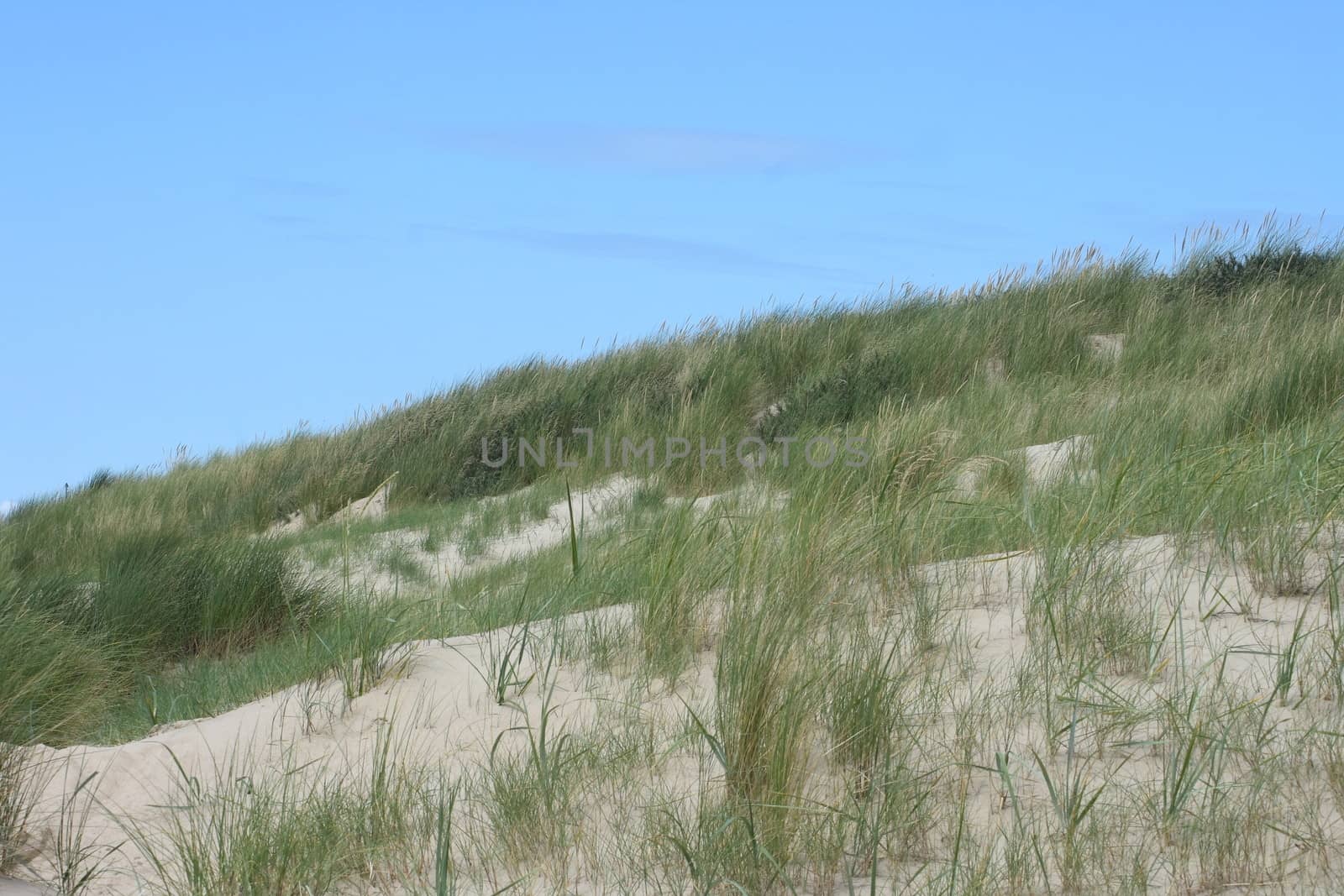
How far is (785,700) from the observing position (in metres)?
2.86

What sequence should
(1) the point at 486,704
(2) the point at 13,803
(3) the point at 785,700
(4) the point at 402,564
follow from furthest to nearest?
(4) the point at 402,564
(1) the point at 486,704
(2) the point at 13,803
(3) the point at 785,700

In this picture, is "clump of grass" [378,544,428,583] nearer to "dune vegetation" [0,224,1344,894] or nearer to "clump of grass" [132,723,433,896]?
"dune vegetation" [0,224,1344,894]

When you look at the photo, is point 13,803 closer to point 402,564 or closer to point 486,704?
point 486,704

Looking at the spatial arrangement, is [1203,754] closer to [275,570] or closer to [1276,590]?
[1276,590]

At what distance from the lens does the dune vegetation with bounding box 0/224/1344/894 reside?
2.64 meters

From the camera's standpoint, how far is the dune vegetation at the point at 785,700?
2.64 m

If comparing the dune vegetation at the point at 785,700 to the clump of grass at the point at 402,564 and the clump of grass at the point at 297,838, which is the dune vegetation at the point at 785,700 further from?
the clump of grass at the point at 402,564

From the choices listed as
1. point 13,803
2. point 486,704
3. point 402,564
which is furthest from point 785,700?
point 402,564

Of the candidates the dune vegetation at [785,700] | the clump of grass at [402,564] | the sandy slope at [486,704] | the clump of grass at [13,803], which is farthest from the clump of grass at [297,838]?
the clump of grass at [402,564]

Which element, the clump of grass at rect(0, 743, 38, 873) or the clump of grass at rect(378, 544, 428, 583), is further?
the clump of grass at rect(378, 544, 428, 583)

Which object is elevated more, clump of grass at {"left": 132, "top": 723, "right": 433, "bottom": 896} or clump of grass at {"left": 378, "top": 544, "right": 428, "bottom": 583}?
clump of grass at {"left": 132, "top": 723, "right": 433, "bottom": 896}

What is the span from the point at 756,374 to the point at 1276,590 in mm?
7916

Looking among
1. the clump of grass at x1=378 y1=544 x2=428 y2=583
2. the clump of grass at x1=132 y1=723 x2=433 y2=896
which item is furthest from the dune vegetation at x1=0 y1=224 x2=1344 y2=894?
the clump of grass at x1=378 y1=544 x2=428 y2=583

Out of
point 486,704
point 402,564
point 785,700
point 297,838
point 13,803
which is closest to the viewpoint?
point 297,838
